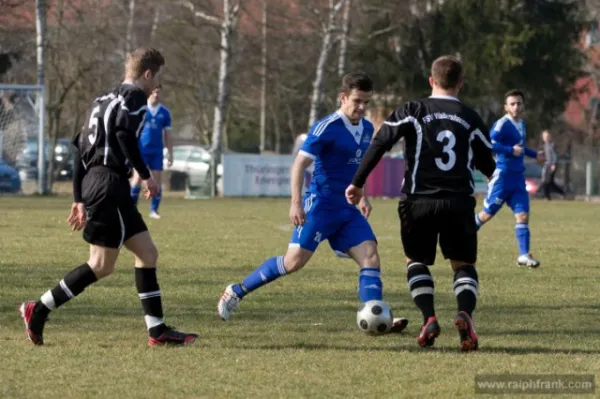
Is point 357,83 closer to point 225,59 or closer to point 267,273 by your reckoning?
point 267,273

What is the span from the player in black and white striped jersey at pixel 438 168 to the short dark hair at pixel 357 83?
567 mm

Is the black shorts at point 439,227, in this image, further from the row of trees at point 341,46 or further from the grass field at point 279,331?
the row of trees at point 341,46

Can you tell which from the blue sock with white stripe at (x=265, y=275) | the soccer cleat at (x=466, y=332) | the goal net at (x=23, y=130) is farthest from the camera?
the goal net at (x=23, y=130)

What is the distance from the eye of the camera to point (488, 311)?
968 centimetres

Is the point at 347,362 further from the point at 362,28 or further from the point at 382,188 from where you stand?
the point at 362,28

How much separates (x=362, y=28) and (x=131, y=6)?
854 centimetres

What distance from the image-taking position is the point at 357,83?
27.4ft

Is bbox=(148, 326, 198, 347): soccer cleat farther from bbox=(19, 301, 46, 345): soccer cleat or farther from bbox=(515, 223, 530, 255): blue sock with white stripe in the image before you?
bbox=(515, 223, 530, 255): blue sock with white stripe

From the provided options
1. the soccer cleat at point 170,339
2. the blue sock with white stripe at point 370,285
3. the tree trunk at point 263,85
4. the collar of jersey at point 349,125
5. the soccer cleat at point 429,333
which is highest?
the tree trunk at point 263,85

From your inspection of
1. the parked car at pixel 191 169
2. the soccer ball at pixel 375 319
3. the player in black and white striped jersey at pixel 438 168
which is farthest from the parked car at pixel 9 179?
the player in black and white striped jersey at pixel 438 168

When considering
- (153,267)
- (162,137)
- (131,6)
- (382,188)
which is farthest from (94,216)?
(131,6)

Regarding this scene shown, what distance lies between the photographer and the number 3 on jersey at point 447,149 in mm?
7750

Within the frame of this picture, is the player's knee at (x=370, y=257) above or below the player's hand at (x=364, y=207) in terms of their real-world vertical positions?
below

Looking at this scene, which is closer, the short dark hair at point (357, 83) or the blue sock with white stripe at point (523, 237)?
the short dark hair at point (357, 83)
